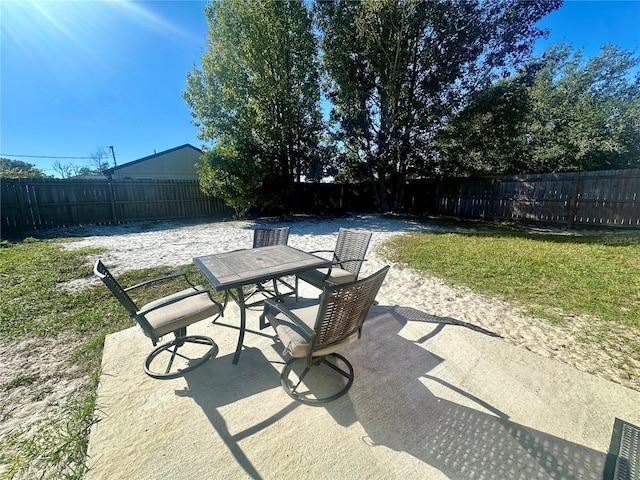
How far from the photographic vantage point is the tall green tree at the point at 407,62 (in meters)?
9.97

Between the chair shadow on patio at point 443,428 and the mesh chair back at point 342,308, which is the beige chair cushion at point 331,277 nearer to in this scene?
the chair shadow on patio at point 443,428

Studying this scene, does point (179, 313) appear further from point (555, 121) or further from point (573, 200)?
point (555, 121)

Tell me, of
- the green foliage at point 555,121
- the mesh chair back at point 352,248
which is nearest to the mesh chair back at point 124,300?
the mesh chair back at point 352,248

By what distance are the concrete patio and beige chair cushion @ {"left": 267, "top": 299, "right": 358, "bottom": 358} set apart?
1.27 feet

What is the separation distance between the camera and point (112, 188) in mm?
10195

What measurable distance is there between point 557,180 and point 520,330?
29.4 ft

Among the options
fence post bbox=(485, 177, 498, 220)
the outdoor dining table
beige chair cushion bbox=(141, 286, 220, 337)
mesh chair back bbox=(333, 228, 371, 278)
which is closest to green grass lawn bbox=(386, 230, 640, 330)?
mesh chair back bbox=(333, 228, 371, 278)

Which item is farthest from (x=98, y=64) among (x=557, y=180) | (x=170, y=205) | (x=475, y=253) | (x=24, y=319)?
(x=557, y=180)

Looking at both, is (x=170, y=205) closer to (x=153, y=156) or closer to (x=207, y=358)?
(x=153, y=156)

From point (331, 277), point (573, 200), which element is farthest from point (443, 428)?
point (573, 200)

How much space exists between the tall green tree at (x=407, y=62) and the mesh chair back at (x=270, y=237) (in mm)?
10083

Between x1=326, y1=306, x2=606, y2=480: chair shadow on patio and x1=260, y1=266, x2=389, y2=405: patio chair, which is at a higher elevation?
x1=260, y1=266, x2=389, y2=405: patio chair

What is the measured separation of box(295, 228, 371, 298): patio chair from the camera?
316 cm

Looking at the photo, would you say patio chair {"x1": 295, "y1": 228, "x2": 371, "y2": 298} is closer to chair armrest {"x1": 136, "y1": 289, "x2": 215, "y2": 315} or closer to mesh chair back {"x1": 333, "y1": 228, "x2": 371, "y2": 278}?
mesh chair back {"x1": 333, "y1": 228, "x2": 371, "y2": 278}
